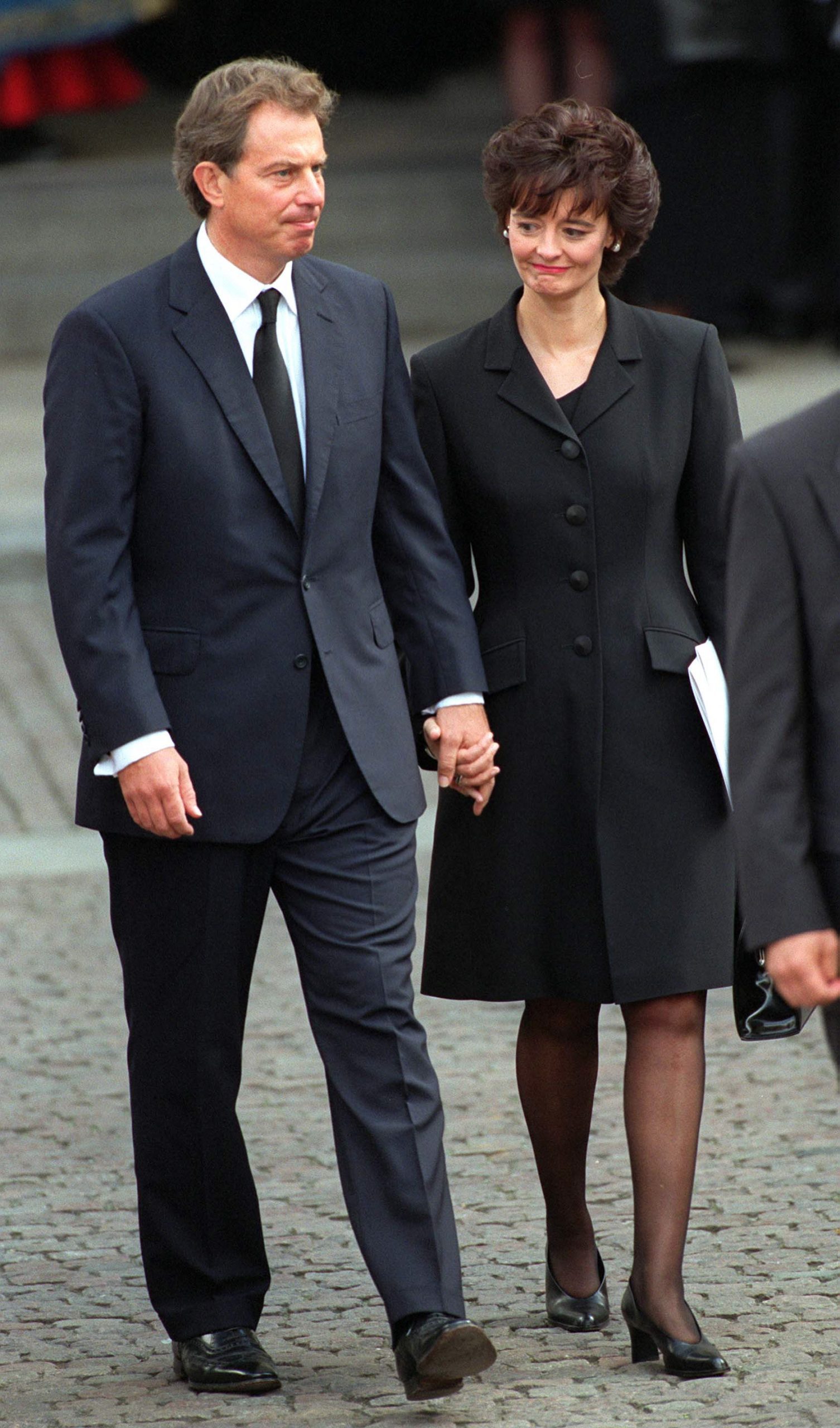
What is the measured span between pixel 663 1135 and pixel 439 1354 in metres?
0.51

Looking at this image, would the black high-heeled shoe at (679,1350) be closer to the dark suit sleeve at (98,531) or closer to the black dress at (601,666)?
the black dress at (601,666)

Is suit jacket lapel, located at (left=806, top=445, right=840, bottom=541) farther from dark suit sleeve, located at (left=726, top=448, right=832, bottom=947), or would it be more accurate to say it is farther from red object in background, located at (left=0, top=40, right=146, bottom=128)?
red object in background, located at (left=0, top=40, right=146, bottom=128)

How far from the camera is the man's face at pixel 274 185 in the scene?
3598mm

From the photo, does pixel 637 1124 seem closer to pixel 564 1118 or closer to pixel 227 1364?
pixel 564 1118

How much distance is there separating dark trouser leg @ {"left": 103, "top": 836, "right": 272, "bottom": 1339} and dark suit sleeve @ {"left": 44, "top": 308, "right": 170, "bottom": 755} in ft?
0.82

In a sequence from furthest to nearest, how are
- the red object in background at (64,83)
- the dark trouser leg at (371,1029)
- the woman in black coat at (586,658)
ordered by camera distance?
the red object in background at (64,83) → the woman in black coat at (586,658) → the dark trouser leg at (371,1029)

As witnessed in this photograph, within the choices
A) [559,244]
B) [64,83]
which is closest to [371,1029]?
[559,244]

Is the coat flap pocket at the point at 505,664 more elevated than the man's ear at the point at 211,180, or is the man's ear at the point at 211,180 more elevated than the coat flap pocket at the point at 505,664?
the man's ear at the point at 211,180

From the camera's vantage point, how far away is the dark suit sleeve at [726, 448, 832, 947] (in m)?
2.91

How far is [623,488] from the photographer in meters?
3.84

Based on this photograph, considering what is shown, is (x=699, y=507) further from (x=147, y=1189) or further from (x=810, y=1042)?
(x=810, y=1042)

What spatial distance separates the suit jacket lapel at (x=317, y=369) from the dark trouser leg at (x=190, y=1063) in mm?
557

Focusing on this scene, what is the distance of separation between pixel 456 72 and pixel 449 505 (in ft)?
47.1

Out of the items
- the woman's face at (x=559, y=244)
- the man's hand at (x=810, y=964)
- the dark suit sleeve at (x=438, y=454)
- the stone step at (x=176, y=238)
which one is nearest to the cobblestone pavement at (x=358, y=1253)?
the man's hand at (x=810, y=964)
